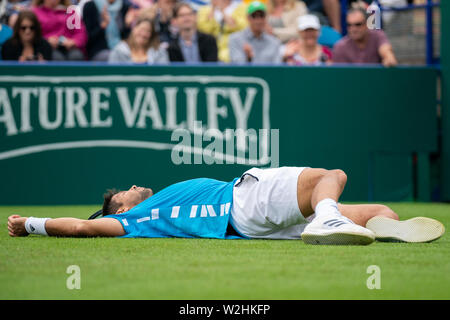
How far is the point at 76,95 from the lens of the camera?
419 inches

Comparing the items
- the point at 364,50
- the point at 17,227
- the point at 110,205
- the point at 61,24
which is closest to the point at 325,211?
the point at 110,205

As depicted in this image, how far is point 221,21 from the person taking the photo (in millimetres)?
13133

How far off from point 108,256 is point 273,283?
4.37 ft

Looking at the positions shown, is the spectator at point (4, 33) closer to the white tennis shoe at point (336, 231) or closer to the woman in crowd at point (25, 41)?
the woman in crowd at point (25, 41)

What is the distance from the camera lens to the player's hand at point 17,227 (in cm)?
592

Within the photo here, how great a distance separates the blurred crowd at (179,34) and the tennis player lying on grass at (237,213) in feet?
19.0

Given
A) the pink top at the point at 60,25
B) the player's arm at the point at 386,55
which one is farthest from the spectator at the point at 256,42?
the pink top at the point at 60,25

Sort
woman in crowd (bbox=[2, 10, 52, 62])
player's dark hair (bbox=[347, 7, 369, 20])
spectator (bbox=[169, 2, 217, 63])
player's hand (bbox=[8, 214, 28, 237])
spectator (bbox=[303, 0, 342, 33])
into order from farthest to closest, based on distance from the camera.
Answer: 1. spectator (bbox=[303, 0, 342, 33])
2. spectator (bbox=[169, 2, 217, 63])
3. player's dark hair (bbox=[347, 7, 369, 20])
4. woman in crowd (bbox=[2, 10, 52, 62])
5. player's hand (bbox=[8, 214, 28, 237])

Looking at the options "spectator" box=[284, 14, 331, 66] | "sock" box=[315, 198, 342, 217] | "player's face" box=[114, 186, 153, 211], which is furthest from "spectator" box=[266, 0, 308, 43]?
"sock" box=[315, 198, 342, 217]

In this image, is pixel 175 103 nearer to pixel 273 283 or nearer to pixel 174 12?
pixel 174 12

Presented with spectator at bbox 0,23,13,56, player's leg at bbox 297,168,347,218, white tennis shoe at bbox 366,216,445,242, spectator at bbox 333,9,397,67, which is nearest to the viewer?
player's leg at bbox 297,168,347,218

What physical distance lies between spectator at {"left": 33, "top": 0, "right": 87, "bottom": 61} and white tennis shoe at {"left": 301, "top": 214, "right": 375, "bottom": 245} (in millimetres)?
7724

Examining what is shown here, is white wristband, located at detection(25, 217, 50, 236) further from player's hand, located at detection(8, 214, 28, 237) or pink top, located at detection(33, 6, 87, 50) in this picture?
pink top, located at detection(33, 6, 87, 50)

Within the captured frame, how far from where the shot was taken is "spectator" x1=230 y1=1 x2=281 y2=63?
40.0 ft
